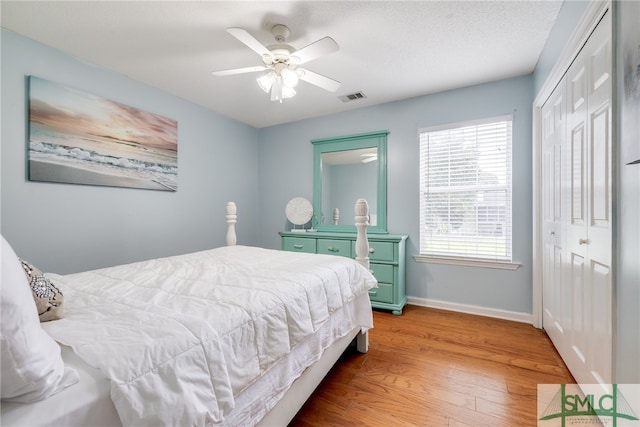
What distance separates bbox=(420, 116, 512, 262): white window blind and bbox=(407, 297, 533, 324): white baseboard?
0.52 metres

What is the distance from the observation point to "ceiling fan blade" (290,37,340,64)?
1687mm

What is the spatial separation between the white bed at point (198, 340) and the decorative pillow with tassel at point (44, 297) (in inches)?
2.1

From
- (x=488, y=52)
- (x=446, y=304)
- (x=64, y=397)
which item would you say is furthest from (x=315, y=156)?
(x=64, y=397)

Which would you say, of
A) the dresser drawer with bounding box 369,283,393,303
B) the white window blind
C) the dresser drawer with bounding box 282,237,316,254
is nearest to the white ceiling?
the white window blind

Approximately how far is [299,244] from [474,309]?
207 cm

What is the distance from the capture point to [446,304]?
3020 millimetres

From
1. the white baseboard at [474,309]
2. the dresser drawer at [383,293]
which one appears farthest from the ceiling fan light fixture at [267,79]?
the white baseboard at [474,309]

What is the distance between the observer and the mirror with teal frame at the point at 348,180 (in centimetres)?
338

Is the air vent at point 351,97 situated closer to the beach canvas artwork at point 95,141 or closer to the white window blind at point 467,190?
the white window blind at point 467,190

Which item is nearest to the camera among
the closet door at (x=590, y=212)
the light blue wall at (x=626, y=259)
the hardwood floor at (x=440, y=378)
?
the light blue wall at (x=626, y=259)

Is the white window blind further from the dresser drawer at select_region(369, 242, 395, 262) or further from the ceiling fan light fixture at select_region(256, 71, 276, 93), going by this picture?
the ceiling fan light fixture at select_region(256, 71, 276, 93)

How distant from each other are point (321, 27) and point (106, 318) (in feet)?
6.90

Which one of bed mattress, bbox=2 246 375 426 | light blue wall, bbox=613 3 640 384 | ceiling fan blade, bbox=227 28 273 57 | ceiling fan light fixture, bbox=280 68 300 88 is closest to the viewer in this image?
bed mattress, bbox=2 246 375 426

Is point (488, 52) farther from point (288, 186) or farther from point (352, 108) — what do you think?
point (288, 186)
